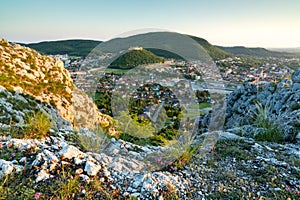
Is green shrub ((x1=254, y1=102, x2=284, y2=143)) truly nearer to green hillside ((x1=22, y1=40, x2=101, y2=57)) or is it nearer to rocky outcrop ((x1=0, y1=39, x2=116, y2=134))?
rocky outcrop ((x1=0, y1=39, x2=116, y2=134))

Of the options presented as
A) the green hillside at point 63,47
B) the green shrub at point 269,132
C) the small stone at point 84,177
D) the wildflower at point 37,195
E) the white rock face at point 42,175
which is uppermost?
the green hillside at point 63,47

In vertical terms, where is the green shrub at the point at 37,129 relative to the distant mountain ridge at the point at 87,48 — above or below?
below

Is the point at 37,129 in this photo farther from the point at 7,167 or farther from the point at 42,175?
the point at 42,175

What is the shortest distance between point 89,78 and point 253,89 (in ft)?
48.2

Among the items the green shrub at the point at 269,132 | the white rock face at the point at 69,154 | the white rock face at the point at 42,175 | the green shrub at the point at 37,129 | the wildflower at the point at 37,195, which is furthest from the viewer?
the green shrub at the point at 269,132

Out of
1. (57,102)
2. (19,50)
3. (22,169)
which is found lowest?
(57,102)

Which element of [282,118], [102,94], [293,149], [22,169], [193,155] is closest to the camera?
[22,169]

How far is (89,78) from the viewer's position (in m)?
19.6

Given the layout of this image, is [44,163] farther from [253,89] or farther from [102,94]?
[102,94]

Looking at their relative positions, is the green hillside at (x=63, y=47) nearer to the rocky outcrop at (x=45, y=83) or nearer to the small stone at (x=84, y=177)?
the rocky outcrop at (x=45, y=83)

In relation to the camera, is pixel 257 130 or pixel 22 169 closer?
pixel 22 169

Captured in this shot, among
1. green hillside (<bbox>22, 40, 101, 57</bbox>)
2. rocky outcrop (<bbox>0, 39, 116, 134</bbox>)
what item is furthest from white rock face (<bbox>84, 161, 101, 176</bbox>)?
green hillside (<bbox>22, 40, 101, 57</bbox>)

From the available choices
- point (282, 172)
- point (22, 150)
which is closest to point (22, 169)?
point (22, 150)

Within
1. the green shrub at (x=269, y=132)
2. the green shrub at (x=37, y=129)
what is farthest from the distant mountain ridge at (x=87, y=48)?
the green shrub at (x=37, y=129)
